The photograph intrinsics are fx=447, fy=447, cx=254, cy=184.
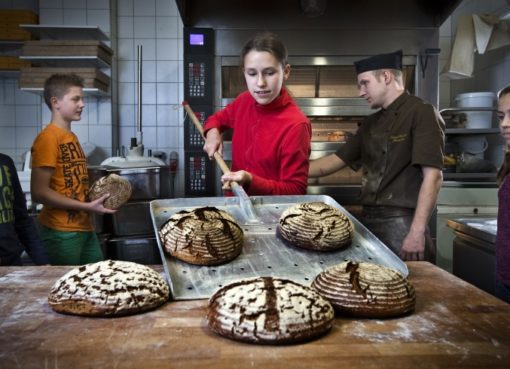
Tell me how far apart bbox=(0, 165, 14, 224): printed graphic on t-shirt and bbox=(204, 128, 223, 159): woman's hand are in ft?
2.61

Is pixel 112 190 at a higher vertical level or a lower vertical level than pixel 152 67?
lower

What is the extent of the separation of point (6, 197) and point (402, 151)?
1600 mm

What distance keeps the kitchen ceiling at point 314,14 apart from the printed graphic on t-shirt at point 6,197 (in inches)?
64.1

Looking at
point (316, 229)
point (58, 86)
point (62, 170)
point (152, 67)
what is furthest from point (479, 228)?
point (152, 67)

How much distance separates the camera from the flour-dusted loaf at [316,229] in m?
1.17

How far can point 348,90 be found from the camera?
3.01 metres

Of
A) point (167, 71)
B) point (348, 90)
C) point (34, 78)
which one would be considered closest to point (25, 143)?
point (34, 78)

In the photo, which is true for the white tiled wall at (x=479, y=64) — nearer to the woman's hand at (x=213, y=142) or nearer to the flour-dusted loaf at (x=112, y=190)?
the woman's hand at (x=213, y=142)

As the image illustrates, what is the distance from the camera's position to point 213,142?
1774 millimetres

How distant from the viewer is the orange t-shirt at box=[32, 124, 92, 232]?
1.91 metres

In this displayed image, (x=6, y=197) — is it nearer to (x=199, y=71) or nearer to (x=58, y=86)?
(x=58, y=86)

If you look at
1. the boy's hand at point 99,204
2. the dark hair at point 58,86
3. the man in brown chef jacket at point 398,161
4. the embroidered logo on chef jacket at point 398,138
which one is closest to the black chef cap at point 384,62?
the man in brown chef jacket at point 398,161

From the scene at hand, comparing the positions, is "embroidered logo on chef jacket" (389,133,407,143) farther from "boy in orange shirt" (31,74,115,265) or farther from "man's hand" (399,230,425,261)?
"boy in orange shirt" (31,74,115,265)

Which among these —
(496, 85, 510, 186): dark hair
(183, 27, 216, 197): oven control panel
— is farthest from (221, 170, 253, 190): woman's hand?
(183, 27, 216, 197): oven control panel
